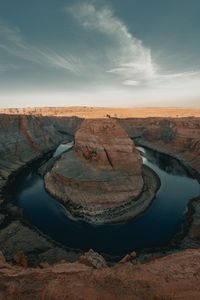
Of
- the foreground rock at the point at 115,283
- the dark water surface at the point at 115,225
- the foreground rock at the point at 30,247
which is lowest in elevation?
the dark water surface at the point at 115,225

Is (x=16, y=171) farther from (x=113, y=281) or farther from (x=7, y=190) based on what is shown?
(x=113, y=281)

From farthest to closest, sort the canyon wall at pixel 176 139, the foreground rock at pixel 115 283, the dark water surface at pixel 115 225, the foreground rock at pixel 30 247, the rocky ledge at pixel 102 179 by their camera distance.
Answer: the canyon wall at pixel 176 139, the rocky ledge at pixel 102 179, the dark water surface at pixel 115 225, the foreground rock at pixel 30 247, the foreground rock at pixel 115 283

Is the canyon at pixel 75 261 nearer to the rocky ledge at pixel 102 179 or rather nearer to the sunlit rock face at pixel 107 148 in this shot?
the sunlit rock face at pixel 107 148

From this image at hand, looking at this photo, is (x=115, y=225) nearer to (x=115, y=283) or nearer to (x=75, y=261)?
(x=75, y=261)

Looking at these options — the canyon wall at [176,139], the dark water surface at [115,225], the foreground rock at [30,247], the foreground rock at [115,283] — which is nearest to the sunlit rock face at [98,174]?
the dark water surface at [115,225]

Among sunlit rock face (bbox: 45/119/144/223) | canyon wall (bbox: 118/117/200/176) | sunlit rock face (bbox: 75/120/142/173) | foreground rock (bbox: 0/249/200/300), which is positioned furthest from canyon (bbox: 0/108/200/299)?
sunlit rock face (bbox: 45/119/144/223)

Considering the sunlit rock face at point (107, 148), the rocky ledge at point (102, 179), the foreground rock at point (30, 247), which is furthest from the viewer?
the sunlit rock face at point (107, 148)

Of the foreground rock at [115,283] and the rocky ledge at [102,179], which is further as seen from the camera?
the rocky ledge at [102,179]
